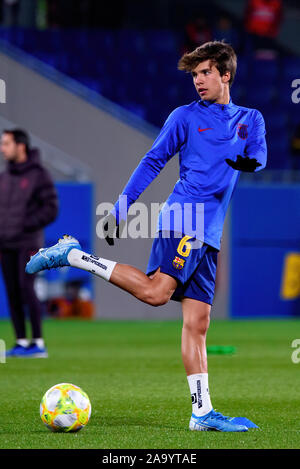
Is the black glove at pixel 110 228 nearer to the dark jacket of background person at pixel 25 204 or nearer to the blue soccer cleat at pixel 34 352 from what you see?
the dark jacket of background person at pixel 25 204

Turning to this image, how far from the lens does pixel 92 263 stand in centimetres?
479

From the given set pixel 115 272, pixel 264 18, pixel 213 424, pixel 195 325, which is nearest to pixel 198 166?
pixel 115 272

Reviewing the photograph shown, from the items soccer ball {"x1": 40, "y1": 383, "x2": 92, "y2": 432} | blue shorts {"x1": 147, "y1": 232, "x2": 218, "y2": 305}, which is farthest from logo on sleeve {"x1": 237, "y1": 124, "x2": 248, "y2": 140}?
soccer ball {"x1": 40, "y1": 383, "x2": 92, "y2": 432}

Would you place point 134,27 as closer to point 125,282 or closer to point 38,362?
point 38,362

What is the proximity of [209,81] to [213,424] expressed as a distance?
5.69ft

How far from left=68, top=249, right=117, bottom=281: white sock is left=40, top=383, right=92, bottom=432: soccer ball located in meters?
0.61

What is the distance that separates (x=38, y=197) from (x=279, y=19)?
13.2 m

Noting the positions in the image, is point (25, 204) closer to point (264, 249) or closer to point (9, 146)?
point (9, 146)

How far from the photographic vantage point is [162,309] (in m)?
15.4

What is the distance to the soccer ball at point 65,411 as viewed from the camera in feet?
15.1

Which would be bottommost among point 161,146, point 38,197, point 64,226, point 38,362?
point 64,226

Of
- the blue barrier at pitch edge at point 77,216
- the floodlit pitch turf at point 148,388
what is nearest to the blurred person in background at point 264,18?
the blue barrier at pitch edge at point 77,216

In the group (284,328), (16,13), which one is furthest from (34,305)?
(16,13)

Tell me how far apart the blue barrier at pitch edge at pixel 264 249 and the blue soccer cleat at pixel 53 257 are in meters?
10.6
